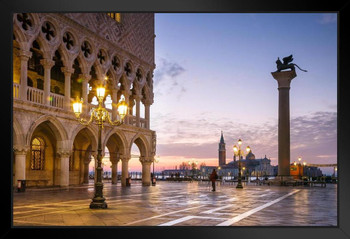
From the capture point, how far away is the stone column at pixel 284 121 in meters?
28.7

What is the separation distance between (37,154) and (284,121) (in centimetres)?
1629

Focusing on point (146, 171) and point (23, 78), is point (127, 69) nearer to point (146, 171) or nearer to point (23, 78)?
point (146, 171)

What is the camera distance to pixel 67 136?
68.9ft

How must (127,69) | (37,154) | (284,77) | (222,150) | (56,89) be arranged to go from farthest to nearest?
(222,150)
(284,77)
(127,69)
(56,89)
(37,154)

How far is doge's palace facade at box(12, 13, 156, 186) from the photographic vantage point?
18531 mm

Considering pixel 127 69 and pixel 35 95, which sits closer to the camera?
pixel 35 95

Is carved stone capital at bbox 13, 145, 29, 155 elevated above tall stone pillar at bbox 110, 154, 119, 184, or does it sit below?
above

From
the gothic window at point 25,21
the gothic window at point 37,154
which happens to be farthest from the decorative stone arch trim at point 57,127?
the gothic window at point 25,21

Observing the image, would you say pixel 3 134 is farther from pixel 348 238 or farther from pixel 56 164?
pixel 56 164

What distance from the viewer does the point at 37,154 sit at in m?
23.6

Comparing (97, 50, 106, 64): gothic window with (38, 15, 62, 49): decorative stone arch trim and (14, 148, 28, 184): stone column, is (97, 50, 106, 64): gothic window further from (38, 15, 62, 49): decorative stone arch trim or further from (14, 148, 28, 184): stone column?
(14, 148, 28, 184): stone column

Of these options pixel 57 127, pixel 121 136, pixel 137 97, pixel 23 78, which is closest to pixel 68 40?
pixel 23 78

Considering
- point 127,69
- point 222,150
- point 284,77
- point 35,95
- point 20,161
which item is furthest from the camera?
point 222,150

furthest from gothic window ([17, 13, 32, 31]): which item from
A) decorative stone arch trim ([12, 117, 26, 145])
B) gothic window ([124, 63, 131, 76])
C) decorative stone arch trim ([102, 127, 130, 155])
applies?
gothic window ([124, 63, 131, 76])
